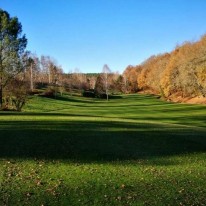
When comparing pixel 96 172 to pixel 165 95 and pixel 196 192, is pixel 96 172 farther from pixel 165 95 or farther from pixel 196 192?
pixel 165 95

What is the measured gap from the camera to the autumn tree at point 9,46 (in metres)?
44.5

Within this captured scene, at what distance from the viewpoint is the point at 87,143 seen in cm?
1758

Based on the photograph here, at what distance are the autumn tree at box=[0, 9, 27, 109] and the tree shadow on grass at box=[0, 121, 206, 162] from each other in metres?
23.7

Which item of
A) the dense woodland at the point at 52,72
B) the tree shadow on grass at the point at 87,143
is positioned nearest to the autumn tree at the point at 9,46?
the dense woodland at the point at 52,72

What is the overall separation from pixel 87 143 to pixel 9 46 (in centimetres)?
3088

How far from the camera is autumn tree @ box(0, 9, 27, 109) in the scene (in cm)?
4450

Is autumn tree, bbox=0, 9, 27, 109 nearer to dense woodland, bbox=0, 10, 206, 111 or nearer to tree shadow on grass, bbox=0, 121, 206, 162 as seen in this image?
dense woodland, bbox=0, 10, 206, 111

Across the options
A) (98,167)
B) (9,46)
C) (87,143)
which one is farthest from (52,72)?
(98,167)

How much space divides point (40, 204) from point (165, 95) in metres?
106

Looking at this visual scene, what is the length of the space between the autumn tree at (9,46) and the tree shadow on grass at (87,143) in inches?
932

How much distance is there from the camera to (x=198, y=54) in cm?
7375

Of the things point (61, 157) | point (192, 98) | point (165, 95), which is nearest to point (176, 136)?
point (61, 157)

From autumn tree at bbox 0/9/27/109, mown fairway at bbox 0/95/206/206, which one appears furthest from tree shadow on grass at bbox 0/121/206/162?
autumn tree at bbox 0/9/27/109

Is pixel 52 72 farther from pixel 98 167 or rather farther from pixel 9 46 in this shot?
pixel 98 167
